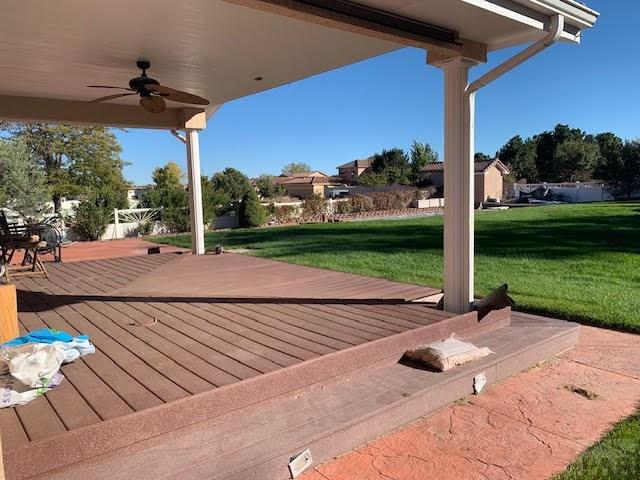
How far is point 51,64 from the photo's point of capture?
4.84 meters

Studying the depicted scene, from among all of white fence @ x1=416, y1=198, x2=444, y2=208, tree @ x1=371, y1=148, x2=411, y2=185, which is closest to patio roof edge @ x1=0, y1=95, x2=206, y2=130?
white fence @ x1=416, y1=198, x2=444, y2=208

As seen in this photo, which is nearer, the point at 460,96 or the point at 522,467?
the point at 522,467

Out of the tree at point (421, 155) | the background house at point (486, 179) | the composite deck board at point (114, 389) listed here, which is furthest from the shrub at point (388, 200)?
the tree at point (421, 155)

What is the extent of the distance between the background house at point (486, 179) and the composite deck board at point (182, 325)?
3250cm

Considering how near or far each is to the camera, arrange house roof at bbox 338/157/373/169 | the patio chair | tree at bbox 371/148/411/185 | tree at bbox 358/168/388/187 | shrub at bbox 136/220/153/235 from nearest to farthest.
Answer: the patio chair → shrub at bbox 136/220/153/235 → tree at bbox 358/168/388/187 → tree at bbox 371/148/411/185 → house roof at bbox 338/157/373/169

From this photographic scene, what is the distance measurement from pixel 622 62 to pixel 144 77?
37392mm

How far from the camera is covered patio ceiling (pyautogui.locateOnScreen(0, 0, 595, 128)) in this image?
10.5ft

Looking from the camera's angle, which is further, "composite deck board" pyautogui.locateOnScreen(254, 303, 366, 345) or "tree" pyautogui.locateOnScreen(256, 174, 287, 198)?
"tree" pyautogui.locateOnScreen(256, 174, 287, 198)

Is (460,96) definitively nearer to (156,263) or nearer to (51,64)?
(51,64)

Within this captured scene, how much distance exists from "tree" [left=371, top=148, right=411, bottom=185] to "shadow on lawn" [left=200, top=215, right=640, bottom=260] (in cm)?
3089

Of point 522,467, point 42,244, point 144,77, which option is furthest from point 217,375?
point 42,244

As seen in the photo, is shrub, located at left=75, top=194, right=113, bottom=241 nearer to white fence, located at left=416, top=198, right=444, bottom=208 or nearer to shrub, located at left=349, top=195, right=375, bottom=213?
shrub, located at left=349, top=195, right=375, bottom=213

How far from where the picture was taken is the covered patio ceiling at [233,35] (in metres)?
3.19

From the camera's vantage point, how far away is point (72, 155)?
21.8 m
